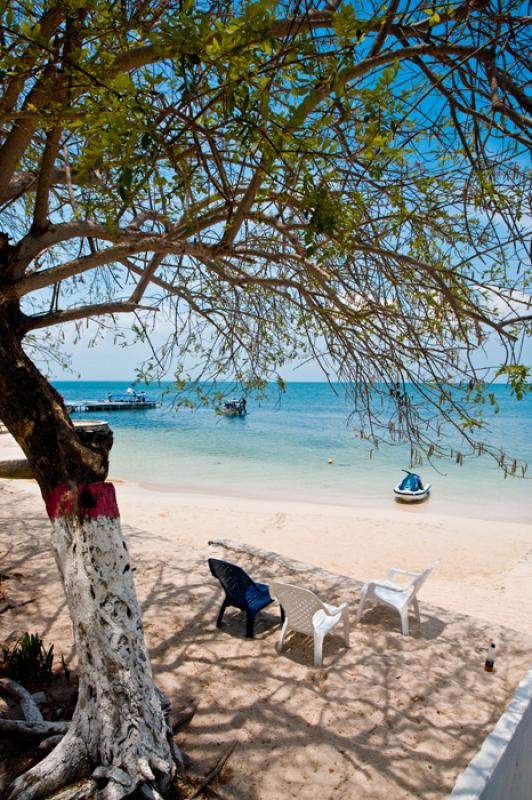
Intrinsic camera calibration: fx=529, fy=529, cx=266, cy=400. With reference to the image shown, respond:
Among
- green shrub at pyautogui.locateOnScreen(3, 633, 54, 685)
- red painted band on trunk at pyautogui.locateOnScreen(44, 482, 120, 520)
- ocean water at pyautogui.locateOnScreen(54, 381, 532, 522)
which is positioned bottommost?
ocean water at pyautogui.locateOnScreen(54, 381, 532, 522)

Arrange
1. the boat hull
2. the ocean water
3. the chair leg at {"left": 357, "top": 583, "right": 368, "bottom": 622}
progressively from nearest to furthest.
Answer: the chair leg at {"left": 357, "top": 583, "right": 368, "bottom": 622}, the boat hull, the ocean water

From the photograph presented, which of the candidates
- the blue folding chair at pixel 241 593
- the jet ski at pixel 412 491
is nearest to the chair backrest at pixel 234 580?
the blue folding chair at pixel 241 593

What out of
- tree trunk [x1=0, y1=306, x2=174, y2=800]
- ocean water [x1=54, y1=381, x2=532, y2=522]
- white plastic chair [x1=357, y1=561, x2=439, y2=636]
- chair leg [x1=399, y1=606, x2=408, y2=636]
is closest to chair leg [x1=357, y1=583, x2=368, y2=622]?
white plastic chair [x1=357, y1=561, x2=439, y2=636]

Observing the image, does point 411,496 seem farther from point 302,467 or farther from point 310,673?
point 310,673

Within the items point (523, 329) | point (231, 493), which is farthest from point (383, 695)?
point (231, 493)

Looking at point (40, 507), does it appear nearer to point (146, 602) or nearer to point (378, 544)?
point (146, 602)

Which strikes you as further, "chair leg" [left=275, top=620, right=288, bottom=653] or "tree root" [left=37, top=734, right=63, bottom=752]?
"chair leg" [left=275, top=620, right=288, bottom=653]

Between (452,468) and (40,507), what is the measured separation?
2040 cm

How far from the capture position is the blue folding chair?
541 centimetres

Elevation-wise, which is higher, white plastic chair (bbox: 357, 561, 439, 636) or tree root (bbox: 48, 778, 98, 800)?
tree root (bbox: 48, 778, 98, 800)

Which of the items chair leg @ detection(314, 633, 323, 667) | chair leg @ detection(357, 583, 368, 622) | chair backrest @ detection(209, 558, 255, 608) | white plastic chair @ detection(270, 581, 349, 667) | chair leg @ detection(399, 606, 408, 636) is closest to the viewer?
chair leg @ detection(314, 633, 323, 667)

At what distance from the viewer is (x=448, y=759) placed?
11.9 ft

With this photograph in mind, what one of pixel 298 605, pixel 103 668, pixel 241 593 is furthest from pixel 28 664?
pixel 298 605

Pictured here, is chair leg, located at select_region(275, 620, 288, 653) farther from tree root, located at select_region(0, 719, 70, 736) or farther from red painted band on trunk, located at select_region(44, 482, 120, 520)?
red painted band on trunk, located at select_region(44, 482, 120, 520)
